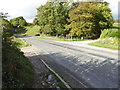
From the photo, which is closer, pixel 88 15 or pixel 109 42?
pixel 109 42

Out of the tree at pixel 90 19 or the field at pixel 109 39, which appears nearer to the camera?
the field at pixel 109 39

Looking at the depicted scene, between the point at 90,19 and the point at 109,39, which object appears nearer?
the point at 109,39

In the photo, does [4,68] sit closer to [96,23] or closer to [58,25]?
[96,23]

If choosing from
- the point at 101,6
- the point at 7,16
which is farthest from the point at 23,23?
the point at 7,16

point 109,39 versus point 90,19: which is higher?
point 90,19

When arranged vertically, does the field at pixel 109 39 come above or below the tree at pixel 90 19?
below

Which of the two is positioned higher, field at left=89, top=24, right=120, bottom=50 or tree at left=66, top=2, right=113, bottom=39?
tree at left=66, top=2, right=113, bottom=39

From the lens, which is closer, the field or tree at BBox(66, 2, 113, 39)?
the field

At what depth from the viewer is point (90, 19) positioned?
99.1ft

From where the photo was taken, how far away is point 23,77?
578cm

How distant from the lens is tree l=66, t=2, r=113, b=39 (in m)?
29.9

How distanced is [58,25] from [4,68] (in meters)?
37.1

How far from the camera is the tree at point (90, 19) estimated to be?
1176 inches

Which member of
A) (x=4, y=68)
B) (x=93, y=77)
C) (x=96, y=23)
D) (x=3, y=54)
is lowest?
(x=93, y=77)
